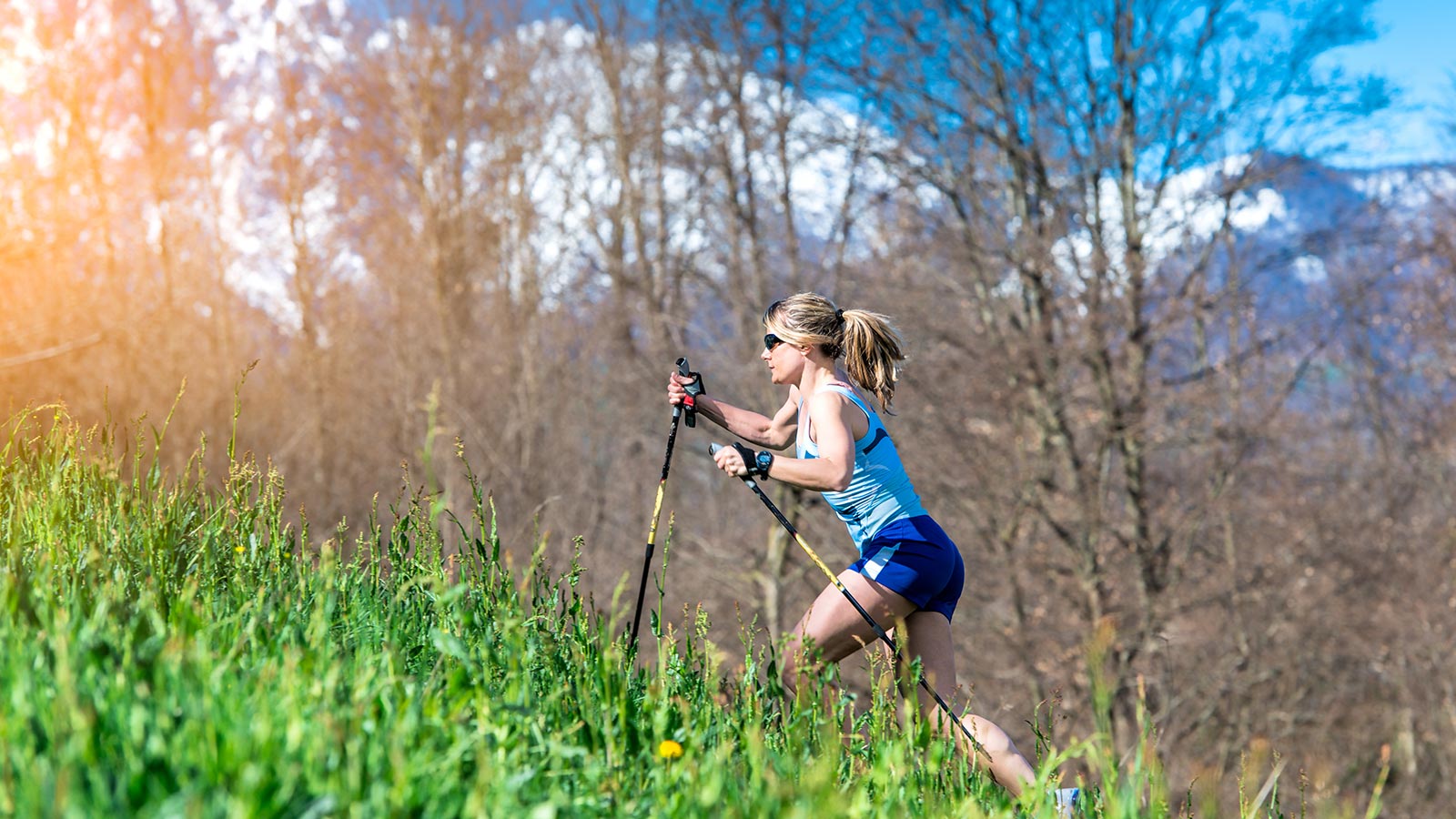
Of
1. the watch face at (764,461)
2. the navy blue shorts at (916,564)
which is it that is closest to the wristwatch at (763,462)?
the watch face at (764,461)

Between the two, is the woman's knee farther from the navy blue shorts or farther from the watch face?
the watch face

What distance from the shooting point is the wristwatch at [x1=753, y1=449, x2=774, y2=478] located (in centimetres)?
420

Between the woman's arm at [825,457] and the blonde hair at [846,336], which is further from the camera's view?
the blonde hair at [846,336]

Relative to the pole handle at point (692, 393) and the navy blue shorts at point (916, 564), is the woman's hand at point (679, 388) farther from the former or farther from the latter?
the navy blue shorts at point (916, 564)

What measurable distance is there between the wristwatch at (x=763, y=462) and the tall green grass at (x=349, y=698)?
753 millimetres

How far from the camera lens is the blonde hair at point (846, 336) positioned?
15.7ft

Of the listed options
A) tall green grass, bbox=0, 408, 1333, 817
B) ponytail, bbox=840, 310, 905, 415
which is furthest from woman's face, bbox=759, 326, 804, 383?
tall green grass, bbox=0, 408, 1333, 817

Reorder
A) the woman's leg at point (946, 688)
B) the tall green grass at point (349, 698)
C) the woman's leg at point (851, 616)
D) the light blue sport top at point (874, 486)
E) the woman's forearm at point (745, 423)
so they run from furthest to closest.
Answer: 1. the woman's forearm at point (745, 423)
2. the light blue sport top at point (874, 486)
3. the woman's leg at point (851, 616)
4. the woman's leg at point (946, 688)
5. the tall green grass at point (349, 698)

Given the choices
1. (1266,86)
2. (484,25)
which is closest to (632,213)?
(484,25)

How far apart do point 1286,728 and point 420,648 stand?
60.3ft

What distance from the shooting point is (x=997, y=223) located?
18031mm

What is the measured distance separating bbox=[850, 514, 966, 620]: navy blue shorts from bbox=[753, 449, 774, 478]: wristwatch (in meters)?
0.56

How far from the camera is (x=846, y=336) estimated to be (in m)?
4.81

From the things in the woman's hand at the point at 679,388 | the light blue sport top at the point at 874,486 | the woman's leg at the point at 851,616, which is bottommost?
the woman's leg at the point at 851,616
